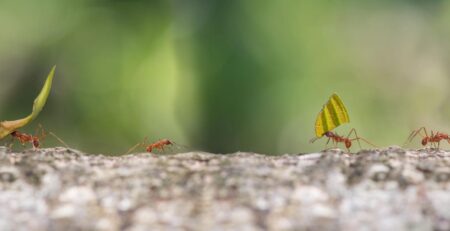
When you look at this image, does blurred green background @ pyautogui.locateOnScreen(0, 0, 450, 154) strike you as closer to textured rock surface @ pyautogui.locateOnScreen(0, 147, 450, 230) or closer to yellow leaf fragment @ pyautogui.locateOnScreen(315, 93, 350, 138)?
yellow leaf fragment @ pyautogui.locateOnScreen(315, 93, 350, 138)

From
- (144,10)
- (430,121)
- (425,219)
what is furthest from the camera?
(144,10)

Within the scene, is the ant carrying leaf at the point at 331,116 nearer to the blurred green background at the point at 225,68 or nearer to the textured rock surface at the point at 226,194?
the textured rock surface at the point at 226,194

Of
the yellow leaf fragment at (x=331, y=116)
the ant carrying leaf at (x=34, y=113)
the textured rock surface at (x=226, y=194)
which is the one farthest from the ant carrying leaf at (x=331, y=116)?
the ant carrying leaf at (x=34, y=113)

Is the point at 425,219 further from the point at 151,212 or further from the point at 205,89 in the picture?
the point at 205,89

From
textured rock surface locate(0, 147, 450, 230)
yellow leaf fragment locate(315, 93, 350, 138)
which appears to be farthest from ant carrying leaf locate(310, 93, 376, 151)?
textured rock surface locate(0, 147, 450, 230)

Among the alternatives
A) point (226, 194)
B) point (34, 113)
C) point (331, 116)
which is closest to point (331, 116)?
point (331, 116)

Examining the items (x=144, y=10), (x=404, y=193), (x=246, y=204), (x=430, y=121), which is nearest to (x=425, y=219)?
(x=404, y=193)
